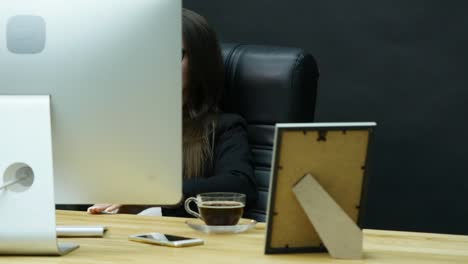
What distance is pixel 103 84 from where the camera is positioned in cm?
141

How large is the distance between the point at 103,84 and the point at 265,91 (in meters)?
0.97

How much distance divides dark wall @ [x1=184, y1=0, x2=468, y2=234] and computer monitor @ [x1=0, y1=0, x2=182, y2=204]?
1.52m

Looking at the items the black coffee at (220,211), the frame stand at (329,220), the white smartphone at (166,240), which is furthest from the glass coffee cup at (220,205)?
the frame stand at (329,220)

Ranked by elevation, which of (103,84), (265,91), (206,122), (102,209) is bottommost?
(102,209)

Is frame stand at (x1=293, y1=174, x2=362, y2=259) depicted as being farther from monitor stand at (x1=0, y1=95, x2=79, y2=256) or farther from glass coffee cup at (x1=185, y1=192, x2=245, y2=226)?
monitor stand at (x1=0, y1=95, x2=79, y2=256)

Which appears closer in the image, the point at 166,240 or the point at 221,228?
the point at 166,240

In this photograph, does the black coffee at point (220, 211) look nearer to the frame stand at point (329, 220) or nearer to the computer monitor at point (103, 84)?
the computer monitor at point (103, 84)

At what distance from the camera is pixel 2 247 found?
1360 millimetres

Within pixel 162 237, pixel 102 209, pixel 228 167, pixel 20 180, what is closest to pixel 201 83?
pixel 228 167

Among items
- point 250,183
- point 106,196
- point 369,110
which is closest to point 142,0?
point 106,196

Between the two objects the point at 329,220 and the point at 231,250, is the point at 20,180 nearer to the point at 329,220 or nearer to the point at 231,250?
the point at 231,250

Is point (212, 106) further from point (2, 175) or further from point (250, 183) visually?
point (2, 175)

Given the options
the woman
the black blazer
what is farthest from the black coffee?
the woman

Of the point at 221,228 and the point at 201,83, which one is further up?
the point at 201,83
